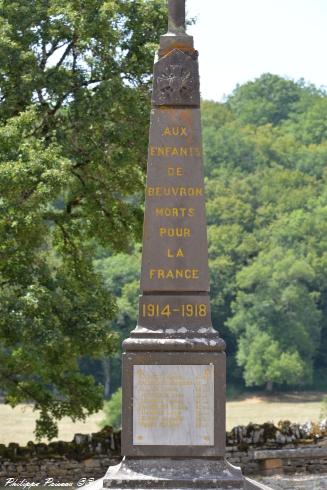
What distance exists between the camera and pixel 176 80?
15.5 meters

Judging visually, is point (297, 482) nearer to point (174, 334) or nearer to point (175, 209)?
point (174, 334)

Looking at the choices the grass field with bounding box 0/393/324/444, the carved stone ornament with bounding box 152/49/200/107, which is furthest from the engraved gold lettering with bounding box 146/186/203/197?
the grass field with bounding box 0/393/324/444

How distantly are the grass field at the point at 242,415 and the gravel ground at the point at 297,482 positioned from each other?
39577 mm

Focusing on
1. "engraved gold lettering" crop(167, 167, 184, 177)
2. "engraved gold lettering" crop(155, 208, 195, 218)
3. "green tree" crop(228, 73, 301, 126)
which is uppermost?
"green tree" crop(228, 73, 301, 126)

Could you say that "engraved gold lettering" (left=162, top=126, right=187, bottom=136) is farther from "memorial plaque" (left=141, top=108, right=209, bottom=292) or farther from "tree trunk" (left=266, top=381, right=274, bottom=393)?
"tree trunk" (left=266, top=381, right=274, bottom=393)

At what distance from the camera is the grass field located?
6569 cm

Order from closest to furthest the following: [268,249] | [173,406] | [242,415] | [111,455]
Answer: [173,406] → [111,455] → [242,415] → [268,249]

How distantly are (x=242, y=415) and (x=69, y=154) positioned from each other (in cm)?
5099

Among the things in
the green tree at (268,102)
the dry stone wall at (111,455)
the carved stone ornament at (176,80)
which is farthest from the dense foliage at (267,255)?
the carved stone ornament at (176,80)

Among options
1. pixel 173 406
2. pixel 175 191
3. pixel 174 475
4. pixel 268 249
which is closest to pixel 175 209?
pixel 175 191

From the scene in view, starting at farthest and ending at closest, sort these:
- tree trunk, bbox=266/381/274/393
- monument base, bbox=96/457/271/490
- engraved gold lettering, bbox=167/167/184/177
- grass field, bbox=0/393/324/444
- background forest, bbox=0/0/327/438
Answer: tree trunk, bbox=266/381/274/393 < grass field, bbox=0/393/324/444 < background forest, bbox=0/0/327/438 < engraved gold lettering, bbox=167/167/184/177 < monument base, bbox=96/457/271/490

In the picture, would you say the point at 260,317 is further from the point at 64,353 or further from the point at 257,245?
the point at 64,353

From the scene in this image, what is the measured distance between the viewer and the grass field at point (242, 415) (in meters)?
65.7

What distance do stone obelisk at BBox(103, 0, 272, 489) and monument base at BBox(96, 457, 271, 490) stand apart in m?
0.01
